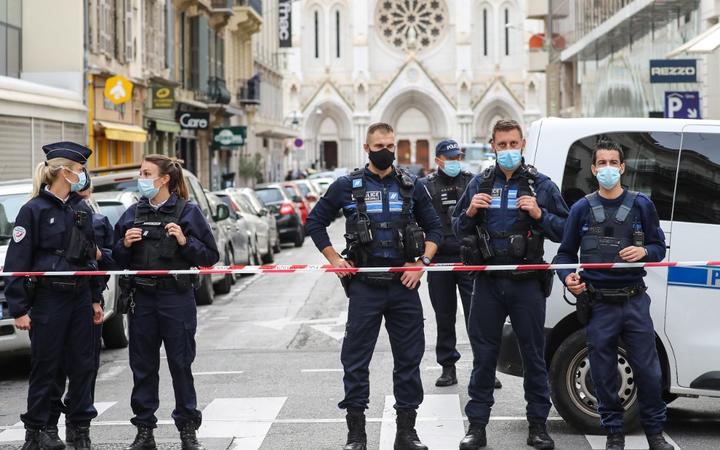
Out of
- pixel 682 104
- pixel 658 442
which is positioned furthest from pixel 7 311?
pixel 682 104

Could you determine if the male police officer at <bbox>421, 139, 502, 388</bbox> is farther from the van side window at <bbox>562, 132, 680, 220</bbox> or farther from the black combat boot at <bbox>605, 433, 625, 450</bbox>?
the black combat boot at <bbox>605, 433, 625, 450</bbox>

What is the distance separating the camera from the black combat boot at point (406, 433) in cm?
795

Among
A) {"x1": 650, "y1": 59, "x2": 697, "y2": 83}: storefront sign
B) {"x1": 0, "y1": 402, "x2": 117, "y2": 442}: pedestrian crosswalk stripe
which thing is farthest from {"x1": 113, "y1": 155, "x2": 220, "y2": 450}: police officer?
{"x1": 650, "y1": 59, "x2": 697, "y2": 83}: storefront sign

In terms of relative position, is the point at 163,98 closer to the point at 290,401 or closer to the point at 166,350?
the point at 290,401

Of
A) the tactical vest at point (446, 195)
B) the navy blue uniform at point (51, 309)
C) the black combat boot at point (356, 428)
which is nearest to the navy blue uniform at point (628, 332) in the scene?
the black combat boot at point (356, 428)

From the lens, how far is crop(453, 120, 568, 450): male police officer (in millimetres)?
8078

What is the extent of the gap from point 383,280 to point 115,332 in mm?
6380

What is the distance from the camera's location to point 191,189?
688 inches

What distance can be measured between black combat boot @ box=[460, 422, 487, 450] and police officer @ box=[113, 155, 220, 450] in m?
1.65

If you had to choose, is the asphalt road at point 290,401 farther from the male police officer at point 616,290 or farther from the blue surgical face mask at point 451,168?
the blue surgical face mask at point 451,168

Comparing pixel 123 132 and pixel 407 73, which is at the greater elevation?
pixel 407 73

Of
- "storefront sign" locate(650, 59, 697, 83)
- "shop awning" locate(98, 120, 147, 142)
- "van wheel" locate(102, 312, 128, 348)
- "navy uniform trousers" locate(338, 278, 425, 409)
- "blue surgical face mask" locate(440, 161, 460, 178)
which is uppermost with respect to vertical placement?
"storefront sign" locate(650, 59, 697, 83)

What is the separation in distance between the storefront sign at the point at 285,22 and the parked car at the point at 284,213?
36.7 metres

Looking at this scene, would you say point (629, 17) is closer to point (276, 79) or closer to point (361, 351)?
point (361, 351)
